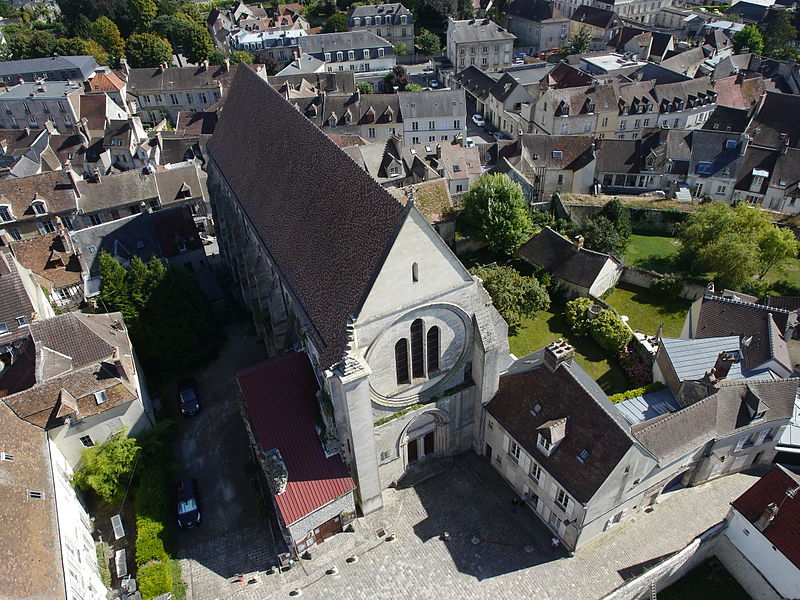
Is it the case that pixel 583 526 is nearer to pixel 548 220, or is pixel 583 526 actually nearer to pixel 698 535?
pixel 698 535

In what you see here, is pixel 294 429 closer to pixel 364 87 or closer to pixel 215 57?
pixel 364 87

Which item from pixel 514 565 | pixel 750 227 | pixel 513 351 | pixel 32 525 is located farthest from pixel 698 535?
pixel 32 525

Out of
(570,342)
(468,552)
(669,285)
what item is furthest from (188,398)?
(669,285)

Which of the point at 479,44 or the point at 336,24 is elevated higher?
the point at 336,24

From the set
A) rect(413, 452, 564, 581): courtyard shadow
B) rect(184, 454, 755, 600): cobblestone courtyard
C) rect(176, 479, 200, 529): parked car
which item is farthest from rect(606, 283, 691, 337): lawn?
rect(176, 479, 200, 529): parked car

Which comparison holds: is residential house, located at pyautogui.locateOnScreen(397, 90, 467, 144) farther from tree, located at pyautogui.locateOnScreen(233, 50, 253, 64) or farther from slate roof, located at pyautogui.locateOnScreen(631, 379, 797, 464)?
slate roof, located at pyautogui.locateOnScreen(631, 379, 797, 464)

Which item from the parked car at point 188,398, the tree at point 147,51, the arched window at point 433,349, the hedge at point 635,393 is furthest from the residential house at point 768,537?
the tree at point 147,51

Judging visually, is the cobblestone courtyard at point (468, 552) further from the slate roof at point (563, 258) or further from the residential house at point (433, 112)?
the residential house at point (433, 112)
